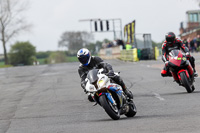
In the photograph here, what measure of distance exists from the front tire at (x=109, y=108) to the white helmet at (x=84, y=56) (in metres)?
1.09

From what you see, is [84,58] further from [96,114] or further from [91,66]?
[96,114]

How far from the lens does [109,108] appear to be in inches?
346

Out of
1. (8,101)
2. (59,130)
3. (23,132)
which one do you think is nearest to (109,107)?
(59,130)

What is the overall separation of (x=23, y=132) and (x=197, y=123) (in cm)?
279

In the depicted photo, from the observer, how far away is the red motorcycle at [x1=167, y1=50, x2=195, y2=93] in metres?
12.9

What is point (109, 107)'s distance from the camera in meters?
Answer: 8.78

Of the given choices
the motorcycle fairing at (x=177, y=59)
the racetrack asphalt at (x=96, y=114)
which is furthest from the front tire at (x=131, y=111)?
the motorcycle fairing at (x=177, y=59)

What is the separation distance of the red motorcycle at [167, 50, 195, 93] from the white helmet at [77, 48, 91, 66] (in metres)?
3.90

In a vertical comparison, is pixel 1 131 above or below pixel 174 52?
Answer: below

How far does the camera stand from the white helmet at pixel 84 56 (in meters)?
9.55

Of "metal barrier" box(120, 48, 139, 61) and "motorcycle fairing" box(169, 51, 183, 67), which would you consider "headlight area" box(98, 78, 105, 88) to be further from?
"metal barrier" box(120, 48, 139, 61)

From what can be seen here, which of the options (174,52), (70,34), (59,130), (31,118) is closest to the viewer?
(59,130)

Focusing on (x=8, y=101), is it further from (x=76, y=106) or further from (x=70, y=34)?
(x=70, y=34)

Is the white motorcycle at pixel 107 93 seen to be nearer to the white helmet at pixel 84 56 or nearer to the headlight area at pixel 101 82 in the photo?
the headlight area at pixel 101 82
